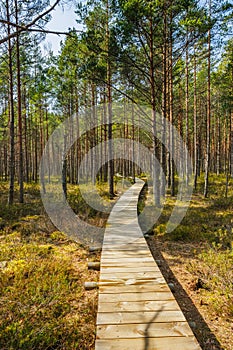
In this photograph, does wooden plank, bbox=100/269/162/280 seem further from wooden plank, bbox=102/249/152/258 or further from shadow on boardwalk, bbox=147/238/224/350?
wooden plank, bbox=102/249/152/258

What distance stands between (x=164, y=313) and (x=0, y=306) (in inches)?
94.6

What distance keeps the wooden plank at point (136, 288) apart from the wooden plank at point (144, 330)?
0.78 metres

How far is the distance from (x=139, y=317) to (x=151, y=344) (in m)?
0.45

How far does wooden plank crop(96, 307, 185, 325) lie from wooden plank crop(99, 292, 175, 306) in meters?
0.30

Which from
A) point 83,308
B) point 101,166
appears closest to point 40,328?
point 83,308

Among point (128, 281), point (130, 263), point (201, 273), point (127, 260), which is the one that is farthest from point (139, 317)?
point (201, 273)

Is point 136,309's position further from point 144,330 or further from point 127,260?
point 127,260

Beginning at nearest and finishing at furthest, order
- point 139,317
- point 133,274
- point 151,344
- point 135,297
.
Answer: point 151,344
point 139,317
point 135,297
point 133,274

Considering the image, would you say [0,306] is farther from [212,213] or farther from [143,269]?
[212,213]

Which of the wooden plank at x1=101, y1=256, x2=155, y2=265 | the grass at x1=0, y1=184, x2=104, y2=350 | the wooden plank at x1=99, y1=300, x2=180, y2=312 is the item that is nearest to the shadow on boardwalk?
the wooden plank at x1=99, y1=300, x2=180, y2=312

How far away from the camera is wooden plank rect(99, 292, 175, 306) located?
323 centimetres

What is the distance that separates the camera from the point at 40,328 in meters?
2.93

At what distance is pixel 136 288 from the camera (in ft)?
11.6

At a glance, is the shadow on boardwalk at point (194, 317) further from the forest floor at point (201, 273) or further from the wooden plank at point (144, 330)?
the wooden plank at point (144, 330)
